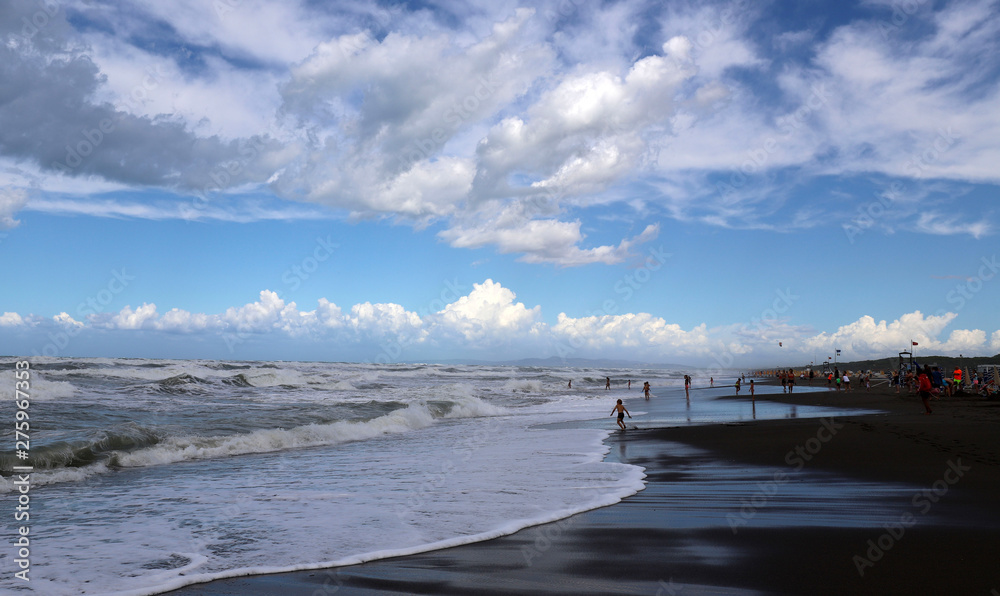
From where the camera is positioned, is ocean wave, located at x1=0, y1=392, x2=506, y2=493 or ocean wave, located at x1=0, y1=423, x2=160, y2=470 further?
ocean wave, located at x1=0, y1=423, x2=160, y2=470

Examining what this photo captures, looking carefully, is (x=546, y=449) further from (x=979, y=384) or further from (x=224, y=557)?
(x=979, y=384)

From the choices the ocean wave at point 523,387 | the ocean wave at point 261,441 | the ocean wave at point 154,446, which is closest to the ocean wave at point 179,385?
the ocean wave at point 261,441

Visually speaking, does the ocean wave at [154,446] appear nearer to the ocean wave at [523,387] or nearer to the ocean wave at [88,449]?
the ocean wave at [88,449]

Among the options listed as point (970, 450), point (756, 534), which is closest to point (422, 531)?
point (756, 534)

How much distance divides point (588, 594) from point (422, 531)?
8.92 ft

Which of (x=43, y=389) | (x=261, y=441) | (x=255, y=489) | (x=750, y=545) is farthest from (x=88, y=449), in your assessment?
(x=43, y=389)

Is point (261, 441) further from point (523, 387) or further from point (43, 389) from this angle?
point (523, 387)

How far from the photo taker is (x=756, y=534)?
603cm

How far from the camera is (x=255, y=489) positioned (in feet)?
31.7

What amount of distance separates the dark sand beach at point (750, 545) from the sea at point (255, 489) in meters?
0.56

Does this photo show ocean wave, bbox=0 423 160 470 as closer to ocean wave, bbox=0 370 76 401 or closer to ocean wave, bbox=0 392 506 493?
ocean wave, bbox=0 392 506 493

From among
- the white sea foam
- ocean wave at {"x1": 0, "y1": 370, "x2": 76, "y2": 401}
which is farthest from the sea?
ocean wave at {"x1": 0, "y1": 370, "x2": 76, "y2": 401}

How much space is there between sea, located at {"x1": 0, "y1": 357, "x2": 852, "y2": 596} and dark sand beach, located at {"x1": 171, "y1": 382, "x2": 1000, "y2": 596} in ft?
1.83

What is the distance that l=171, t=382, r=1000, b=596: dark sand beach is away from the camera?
4648 mm
